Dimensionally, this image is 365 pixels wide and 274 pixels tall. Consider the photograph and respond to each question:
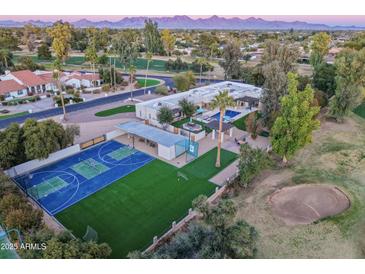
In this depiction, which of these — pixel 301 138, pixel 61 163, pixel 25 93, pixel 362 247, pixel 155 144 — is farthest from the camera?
pixel 25 93

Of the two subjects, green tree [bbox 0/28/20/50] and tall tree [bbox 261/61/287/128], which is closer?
tall tree [bbox 261/61/287/128]

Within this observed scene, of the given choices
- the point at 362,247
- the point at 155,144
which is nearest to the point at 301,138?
the point at 362,247

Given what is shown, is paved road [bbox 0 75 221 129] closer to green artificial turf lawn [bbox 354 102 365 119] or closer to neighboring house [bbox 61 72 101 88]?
neighboring house [bbox 61 72 101 88]

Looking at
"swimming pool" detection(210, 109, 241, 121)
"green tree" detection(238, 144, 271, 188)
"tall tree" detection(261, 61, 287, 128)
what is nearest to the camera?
"green tree" detection(238, 144, 271, 188)

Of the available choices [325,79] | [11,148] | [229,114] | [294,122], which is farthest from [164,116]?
[325,79]

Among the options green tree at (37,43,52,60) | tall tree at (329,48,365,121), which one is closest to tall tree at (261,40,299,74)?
tall tree at (329,48,365,121)

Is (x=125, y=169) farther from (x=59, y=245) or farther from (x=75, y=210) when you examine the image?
(x=59, y=245)

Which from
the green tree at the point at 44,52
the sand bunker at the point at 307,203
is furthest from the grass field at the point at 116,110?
the green tree at the point at 44,52
